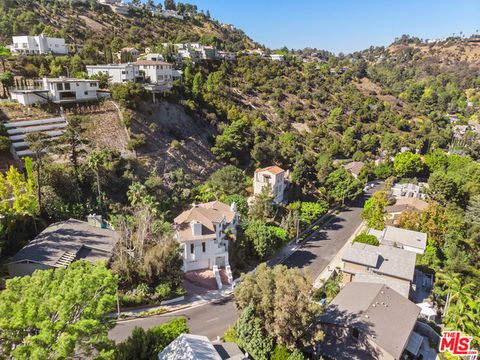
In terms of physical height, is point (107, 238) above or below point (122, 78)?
below

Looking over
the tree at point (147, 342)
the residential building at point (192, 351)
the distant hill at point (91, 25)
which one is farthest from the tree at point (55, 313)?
the distant hill at point (91, 25)

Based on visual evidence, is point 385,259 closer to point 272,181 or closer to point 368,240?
point 368,240

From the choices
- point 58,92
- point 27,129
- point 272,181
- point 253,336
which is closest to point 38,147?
point 27,129

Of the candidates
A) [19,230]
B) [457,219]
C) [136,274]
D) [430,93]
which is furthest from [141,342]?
[430,93]

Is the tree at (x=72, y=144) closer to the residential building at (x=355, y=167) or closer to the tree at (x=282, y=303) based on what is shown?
the tree at (x=282, y=303)

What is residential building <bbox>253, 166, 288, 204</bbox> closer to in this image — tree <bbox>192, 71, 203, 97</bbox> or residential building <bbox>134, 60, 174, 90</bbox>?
residential building <bbox>134, 60, 174, 90</bbox>

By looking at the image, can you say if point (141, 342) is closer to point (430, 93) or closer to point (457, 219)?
point (457, 219)

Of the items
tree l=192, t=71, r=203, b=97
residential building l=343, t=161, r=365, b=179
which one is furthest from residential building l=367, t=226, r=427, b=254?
→ tree l=192, t=71, r=203, b=97
